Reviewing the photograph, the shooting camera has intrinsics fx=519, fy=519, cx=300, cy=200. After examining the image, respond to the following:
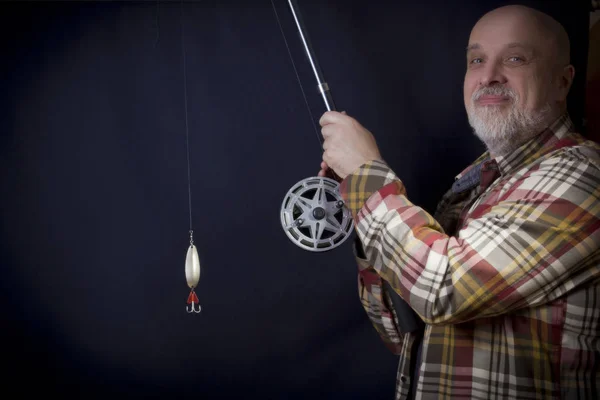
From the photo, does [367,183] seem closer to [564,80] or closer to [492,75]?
[492,75]

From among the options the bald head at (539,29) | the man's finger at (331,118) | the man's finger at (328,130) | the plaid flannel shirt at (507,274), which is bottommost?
the plaid flannel shirt at (507,274)

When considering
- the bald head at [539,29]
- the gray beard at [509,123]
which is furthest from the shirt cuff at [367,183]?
the bald head at [539,29]

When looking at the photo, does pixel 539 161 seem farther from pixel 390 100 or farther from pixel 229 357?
pixel 229 357

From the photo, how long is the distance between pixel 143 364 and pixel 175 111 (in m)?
0.76

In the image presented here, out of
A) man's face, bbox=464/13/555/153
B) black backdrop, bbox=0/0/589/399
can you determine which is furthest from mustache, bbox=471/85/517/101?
black backdrop, bbox=0/0/589/399

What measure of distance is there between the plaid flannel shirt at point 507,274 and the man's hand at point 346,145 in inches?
1.4

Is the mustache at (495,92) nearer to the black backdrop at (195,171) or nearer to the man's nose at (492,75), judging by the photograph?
the man's nose at (492,75)

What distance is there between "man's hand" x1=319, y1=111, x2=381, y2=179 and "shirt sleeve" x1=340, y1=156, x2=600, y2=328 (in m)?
0.12

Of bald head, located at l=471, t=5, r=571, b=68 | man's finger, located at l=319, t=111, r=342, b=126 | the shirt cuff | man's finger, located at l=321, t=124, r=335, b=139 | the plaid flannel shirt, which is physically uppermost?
bald head, located at l=471, t=5, r=571, b=68

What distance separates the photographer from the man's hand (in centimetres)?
102

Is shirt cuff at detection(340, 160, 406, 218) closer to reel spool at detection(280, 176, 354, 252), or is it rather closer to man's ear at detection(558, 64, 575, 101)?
reel spool at detection(280, 176, 354, 252)

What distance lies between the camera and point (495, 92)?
42.8 inches

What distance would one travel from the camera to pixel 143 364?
1.55 meters

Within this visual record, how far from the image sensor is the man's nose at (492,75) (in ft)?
3.56
